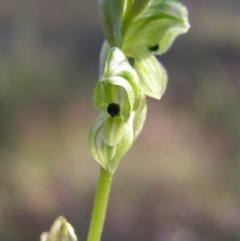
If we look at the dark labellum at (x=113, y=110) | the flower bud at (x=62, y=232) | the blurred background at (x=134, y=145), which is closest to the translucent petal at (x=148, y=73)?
the dark labellum at (x=113, y=110)

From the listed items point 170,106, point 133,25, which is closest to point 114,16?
point 133,25

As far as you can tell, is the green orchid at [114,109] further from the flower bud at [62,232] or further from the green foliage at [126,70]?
the flower bud at [62,232]

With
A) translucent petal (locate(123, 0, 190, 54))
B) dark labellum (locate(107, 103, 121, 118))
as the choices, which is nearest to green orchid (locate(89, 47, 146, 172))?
dark labellum (locate(107, 103, 121, 118))

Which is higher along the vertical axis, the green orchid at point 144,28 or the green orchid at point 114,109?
the green orchid at point 144,28

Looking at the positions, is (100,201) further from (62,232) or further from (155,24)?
(155,24)

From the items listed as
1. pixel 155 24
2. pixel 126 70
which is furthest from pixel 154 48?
pixel 126 70
